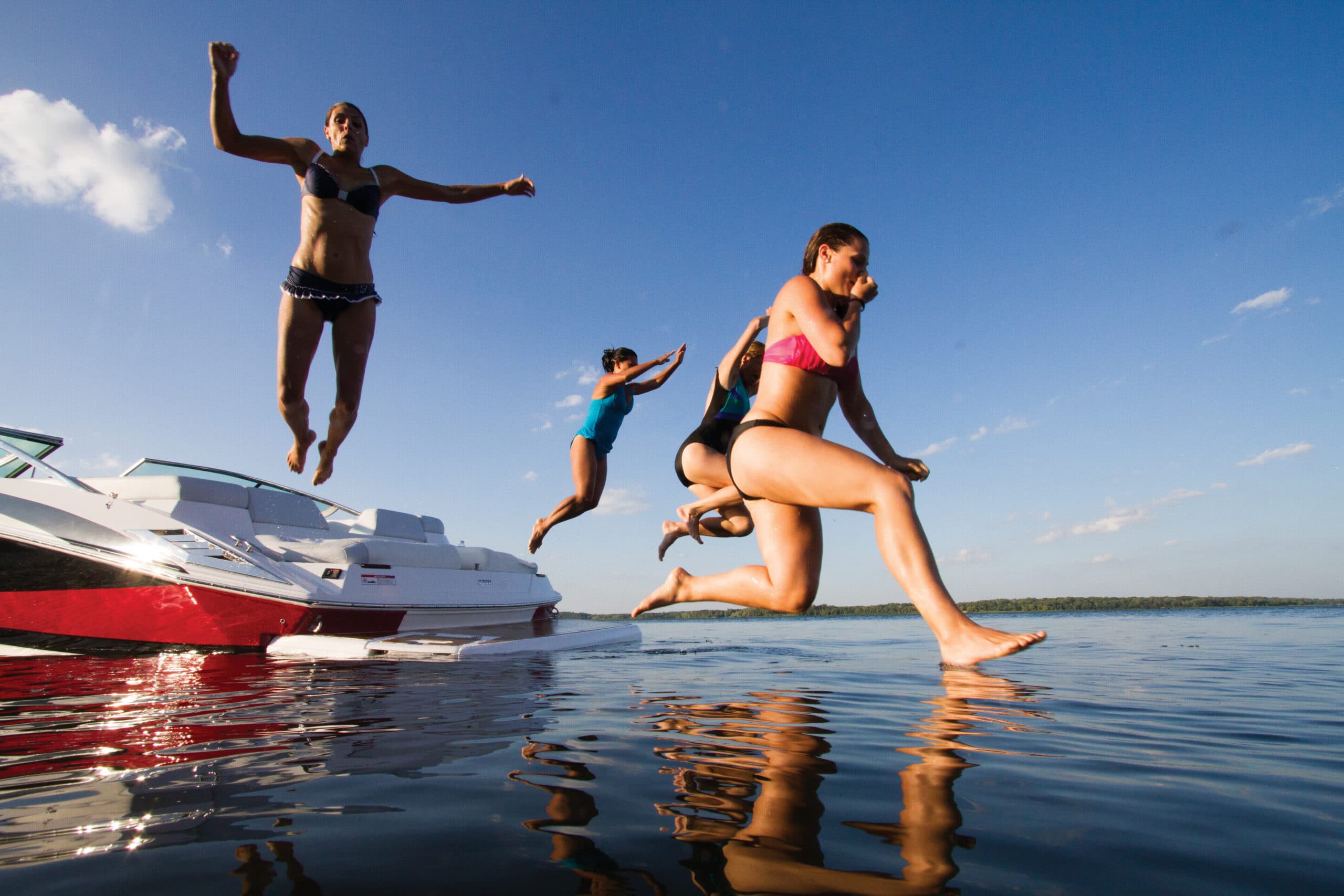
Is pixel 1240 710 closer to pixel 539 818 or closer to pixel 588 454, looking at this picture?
pixel 539 818

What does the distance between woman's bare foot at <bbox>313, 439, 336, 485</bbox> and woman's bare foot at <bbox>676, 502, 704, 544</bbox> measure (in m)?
2.44

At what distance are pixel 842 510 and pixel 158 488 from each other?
9156 millimetres

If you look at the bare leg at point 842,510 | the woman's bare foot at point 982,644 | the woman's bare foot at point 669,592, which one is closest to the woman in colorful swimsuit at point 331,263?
the woman's bare foot at point 669,592

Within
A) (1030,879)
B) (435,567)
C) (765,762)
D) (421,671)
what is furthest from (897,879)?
(435,567)

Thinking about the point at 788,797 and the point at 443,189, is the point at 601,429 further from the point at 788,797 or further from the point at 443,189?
the point at 788,797

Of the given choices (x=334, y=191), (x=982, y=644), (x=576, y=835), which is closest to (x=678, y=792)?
(x=576, y=835)

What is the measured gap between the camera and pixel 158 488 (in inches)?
335

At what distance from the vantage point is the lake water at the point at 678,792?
1.18m

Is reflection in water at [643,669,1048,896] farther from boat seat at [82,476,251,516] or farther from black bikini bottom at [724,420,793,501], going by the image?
boat seat at [82,476,251,516]

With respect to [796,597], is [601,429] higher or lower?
higher

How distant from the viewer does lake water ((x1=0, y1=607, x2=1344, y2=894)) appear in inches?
46.3

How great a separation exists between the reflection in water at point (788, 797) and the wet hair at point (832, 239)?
2.31 meters

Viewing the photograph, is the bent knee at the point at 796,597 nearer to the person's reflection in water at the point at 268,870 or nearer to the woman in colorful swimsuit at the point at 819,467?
the woman in colorful swimsuit at the point at 819,467

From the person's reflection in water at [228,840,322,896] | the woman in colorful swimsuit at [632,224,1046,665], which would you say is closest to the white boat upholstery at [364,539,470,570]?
the woman in colorful swimsuit at [632,224,1046,665]
